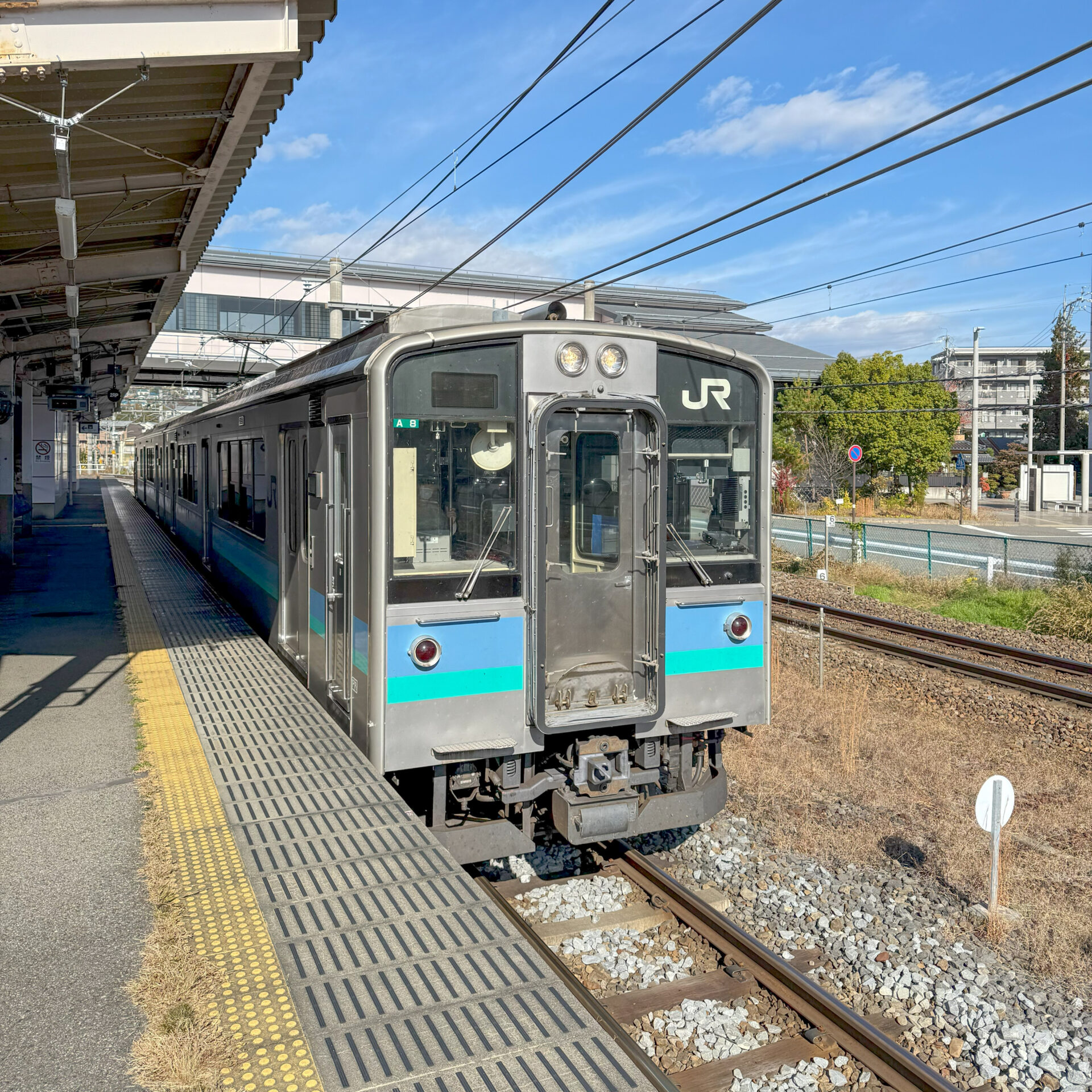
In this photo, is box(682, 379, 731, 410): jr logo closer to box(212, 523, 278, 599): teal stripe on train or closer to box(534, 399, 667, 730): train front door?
box(534, 399, 667, 730): train front door

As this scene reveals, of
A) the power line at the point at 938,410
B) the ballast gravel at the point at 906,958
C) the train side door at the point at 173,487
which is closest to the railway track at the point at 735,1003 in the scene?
the ballast gravel at the point at 906,958

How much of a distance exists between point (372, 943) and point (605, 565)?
2.54 meters

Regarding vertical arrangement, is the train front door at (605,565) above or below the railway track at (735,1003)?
above

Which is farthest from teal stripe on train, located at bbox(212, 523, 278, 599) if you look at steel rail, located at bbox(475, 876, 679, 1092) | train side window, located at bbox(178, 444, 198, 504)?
steel rail, located at bbox(475, 876, 679, 1092)

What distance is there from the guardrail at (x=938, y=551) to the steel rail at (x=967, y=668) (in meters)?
3.79

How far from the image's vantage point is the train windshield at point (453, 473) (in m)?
5.23

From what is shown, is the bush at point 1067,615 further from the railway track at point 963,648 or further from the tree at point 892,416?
the tree at point 892,416

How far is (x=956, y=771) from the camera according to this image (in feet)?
27.6

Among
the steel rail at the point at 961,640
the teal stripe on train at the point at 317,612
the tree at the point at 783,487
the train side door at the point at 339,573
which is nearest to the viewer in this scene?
the train side door at the point at 339,573

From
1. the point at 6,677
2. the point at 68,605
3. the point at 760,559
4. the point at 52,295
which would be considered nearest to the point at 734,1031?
the point at 760,559

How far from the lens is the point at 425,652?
5.27m

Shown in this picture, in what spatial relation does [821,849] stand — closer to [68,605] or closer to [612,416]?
[612,416]

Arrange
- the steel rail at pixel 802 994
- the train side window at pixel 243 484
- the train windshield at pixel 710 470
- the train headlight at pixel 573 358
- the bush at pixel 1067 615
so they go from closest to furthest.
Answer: the steel rail at pixel 802 994
the train headlight at pixel 573 358
the train windshield at pixel 710 470
the train side window at pixel 243 484
the bush at pixel 1067 615

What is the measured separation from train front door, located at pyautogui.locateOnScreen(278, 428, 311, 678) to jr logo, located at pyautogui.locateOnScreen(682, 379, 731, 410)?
2882 mm
